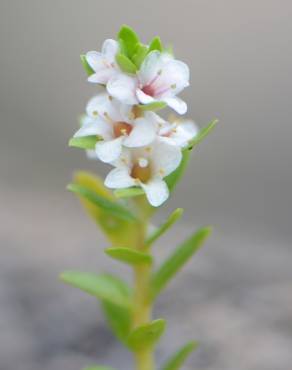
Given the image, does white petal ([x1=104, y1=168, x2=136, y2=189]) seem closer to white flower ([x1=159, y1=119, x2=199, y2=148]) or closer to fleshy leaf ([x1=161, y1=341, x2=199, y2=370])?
white flower ([x1=159, y1=119, x2=199, y2=148])

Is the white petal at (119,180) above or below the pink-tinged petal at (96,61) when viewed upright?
→ below

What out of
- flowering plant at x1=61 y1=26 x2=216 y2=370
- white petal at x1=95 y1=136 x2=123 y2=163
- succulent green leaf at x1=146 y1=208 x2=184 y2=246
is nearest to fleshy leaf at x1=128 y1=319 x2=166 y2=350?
flowering plant at x1=61 y1=26 x2=216 y2=370

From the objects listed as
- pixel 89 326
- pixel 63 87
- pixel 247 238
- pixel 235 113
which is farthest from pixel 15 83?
pixel 89 326

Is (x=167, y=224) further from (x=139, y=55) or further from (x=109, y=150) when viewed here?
(x=139, y=55)

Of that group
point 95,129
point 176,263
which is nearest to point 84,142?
point 95,129

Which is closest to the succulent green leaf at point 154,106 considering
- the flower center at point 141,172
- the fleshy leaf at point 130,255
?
the flower center at point 141,172

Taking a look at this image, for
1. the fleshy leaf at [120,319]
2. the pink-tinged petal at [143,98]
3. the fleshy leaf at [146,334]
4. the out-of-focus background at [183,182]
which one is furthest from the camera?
the out-of-focus background at [183,182]

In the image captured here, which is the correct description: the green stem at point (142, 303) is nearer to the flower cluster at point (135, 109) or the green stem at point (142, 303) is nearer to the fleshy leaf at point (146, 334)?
the fleshy leaf at point (146, 334)

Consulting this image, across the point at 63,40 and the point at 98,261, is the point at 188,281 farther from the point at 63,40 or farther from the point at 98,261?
the point at 63,40
